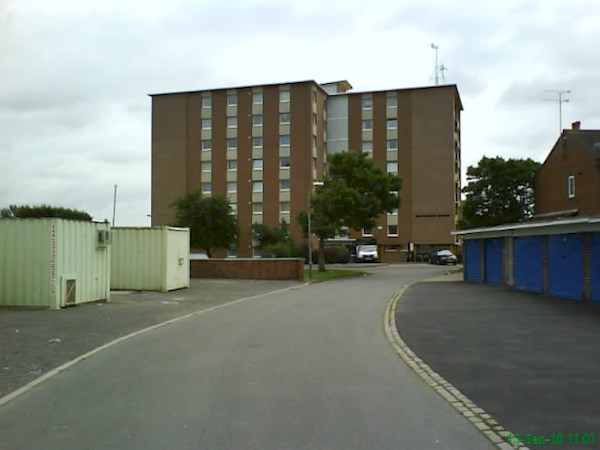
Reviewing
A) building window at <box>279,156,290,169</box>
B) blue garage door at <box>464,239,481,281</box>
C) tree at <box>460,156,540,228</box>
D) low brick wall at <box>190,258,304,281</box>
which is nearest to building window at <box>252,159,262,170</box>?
building window at <box>279,156,290,169</box>

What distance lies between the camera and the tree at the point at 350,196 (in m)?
45.8

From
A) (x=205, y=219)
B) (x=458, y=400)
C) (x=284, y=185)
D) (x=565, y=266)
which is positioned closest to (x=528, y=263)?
(x=565, y=266)

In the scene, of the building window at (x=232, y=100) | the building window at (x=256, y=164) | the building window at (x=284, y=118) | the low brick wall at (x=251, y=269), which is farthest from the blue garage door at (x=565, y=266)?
the building window at (x=232, y=100)

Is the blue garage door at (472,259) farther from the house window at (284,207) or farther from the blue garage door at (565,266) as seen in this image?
the house window at (284,207)

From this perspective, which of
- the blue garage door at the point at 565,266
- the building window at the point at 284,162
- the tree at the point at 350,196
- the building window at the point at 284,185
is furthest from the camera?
the building window at the point at 284,162

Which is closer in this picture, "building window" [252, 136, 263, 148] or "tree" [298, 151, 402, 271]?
"tree" [298, 151, 402, 271]

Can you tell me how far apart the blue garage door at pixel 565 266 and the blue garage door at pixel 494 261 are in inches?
288

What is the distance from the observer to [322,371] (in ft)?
30.1

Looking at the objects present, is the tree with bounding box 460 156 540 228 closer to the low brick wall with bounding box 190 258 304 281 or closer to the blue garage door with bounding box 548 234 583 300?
the low brick wall with bounding box 190 258 304 281

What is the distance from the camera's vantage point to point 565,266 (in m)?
21.5

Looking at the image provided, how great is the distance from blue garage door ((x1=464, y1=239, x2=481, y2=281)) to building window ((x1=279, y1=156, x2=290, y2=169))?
158 feet

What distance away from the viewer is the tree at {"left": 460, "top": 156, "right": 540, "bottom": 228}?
1978 inches

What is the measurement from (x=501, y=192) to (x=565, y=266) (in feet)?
99.3

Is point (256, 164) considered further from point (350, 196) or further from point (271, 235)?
point (350, 196)
